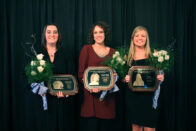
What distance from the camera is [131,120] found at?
2.70 m

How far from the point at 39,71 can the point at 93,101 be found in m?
0.84

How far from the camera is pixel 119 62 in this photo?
254cm

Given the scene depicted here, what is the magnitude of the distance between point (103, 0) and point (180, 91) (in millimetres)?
2123

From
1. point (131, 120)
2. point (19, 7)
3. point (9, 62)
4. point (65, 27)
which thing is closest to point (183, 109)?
point (131, 120)

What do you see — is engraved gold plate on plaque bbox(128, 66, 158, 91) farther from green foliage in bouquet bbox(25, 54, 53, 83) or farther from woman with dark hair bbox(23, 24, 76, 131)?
green foliage in bouquet bbox(25, 54, 53, 83)

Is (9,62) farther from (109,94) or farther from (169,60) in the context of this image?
(169,60)

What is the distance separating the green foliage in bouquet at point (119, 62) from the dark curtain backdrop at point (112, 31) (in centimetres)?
86

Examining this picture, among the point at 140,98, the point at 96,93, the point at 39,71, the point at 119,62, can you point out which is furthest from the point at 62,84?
the point at 140,98

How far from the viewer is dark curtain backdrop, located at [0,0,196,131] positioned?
3.45 meters

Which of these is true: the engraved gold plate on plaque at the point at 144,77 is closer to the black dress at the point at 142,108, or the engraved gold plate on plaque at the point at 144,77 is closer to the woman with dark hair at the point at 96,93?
the black dress at the point at 142,108

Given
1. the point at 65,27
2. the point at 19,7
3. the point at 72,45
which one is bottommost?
the point at 72,45

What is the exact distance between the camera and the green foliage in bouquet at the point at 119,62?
8.39 ft

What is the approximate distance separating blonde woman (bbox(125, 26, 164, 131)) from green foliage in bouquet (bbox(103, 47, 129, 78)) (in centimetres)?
8

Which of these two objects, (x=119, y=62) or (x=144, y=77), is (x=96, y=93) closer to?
(x=119, y=62)
